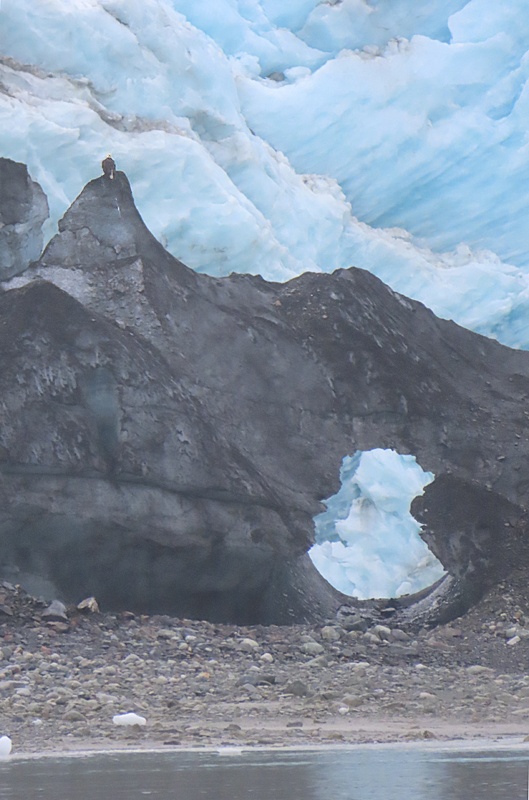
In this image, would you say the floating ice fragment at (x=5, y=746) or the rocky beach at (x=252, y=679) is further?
the rocky beach at (x=252, y=679)

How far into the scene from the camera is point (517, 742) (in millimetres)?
6762

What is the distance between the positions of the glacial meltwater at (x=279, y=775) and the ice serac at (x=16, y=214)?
9.17 metres

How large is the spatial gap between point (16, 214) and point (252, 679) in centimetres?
736

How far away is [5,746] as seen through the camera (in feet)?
21.3

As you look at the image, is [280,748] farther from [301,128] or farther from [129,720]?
[301,128]

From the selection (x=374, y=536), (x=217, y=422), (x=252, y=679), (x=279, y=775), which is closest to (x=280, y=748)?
(x=279, y=775)

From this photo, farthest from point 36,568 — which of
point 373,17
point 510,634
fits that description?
point 373,17

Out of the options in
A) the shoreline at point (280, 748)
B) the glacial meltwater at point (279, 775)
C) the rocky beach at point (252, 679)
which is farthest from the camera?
the rocky beach at point (252, 679)

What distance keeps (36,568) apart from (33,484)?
34.0 inches

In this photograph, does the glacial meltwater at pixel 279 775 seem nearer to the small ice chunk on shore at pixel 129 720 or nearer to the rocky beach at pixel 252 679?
the rocky beach at pixel 252 679

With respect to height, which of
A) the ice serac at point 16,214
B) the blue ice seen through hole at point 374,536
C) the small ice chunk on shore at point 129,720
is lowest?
the small ice chunk on shore at point 129,720

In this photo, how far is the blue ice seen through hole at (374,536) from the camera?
67.7 feet

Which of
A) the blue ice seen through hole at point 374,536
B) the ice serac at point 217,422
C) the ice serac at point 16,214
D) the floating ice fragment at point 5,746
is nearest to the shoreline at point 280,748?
the floating ice fragment at point 5,746

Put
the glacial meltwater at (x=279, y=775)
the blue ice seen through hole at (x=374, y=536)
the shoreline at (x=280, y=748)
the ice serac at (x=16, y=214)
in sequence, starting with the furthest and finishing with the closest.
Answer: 1. the blue ice seen through hole at (x=374, y=536)
2. the ice serac at (x=16, y=214)
3. the shoreline at (x=280, y=748)
4. the glacial meltwater at (x=279, y=775)
